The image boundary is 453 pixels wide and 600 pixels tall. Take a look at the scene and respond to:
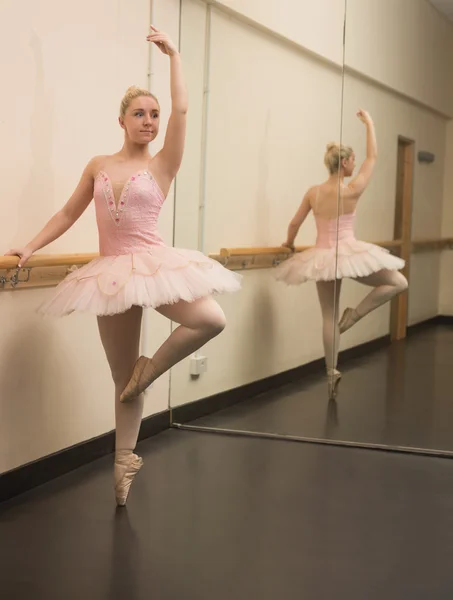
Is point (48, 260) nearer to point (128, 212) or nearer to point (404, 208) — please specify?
point (128, 212)

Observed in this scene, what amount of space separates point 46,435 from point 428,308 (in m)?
1.72

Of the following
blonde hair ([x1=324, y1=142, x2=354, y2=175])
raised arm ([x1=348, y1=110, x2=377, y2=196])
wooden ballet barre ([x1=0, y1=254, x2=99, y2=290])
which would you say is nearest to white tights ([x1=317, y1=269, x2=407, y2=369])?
raised arm ([x1=348, y1=110, x2=377, y2=196])

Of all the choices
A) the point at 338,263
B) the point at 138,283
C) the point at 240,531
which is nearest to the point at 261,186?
the point at 338,263

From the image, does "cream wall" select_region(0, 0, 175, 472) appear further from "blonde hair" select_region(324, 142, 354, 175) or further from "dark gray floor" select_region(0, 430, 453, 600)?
"blonde hair" select_region(324, 142, 354, 175)

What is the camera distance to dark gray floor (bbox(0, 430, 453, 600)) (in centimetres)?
224

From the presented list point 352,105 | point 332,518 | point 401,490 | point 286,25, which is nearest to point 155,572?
point 332,518

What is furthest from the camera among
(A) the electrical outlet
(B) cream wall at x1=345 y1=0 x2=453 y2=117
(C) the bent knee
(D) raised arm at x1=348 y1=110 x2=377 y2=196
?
(A) the electrical outlet

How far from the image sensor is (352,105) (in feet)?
12.6

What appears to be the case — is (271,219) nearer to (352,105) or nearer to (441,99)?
(352,105)

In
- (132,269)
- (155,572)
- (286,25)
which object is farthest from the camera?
(286,25)

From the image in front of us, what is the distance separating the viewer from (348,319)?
3.96 m

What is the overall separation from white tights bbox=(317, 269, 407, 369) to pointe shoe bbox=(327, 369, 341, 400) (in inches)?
1.1

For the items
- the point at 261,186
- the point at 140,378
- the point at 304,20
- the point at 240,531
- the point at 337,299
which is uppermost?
the point at 304,20

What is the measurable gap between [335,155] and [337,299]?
25.7 inches
